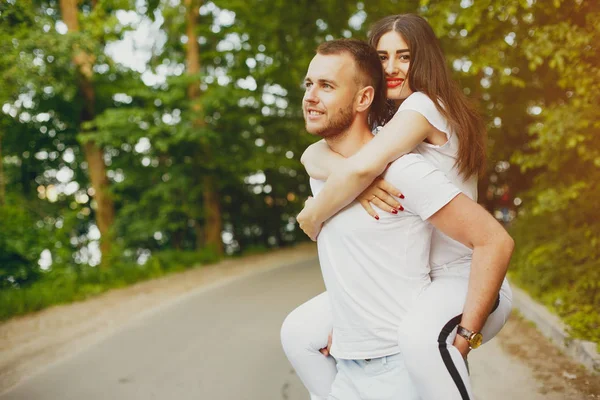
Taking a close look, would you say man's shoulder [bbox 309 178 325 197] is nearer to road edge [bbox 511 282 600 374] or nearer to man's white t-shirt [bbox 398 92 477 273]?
man's white t-shirt [bbox 398 92 477 273]

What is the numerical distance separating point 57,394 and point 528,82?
1322 centimetres

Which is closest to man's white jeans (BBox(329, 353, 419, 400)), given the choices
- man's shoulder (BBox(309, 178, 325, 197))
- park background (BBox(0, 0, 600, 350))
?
man's shoulder (BBox(309, 178, 325, 197))

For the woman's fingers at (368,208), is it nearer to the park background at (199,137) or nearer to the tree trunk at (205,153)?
the park background at (199,137)

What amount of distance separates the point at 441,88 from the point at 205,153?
1565cm

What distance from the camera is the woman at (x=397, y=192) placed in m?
2.02

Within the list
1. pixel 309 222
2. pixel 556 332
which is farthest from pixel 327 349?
pixel 556 332

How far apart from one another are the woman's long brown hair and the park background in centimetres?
479

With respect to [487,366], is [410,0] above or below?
above

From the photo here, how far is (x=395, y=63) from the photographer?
9.00 feet

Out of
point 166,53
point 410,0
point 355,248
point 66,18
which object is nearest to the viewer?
point 355,248

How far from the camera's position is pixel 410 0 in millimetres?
17906

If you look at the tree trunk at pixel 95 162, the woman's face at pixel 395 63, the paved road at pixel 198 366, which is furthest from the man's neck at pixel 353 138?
the tree trunk at pixel 95 162

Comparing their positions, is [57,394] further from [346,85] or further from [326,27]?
[326,27]

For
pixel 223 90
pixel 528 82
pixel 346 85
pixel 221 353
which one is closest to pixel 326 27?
pixel 223 90
